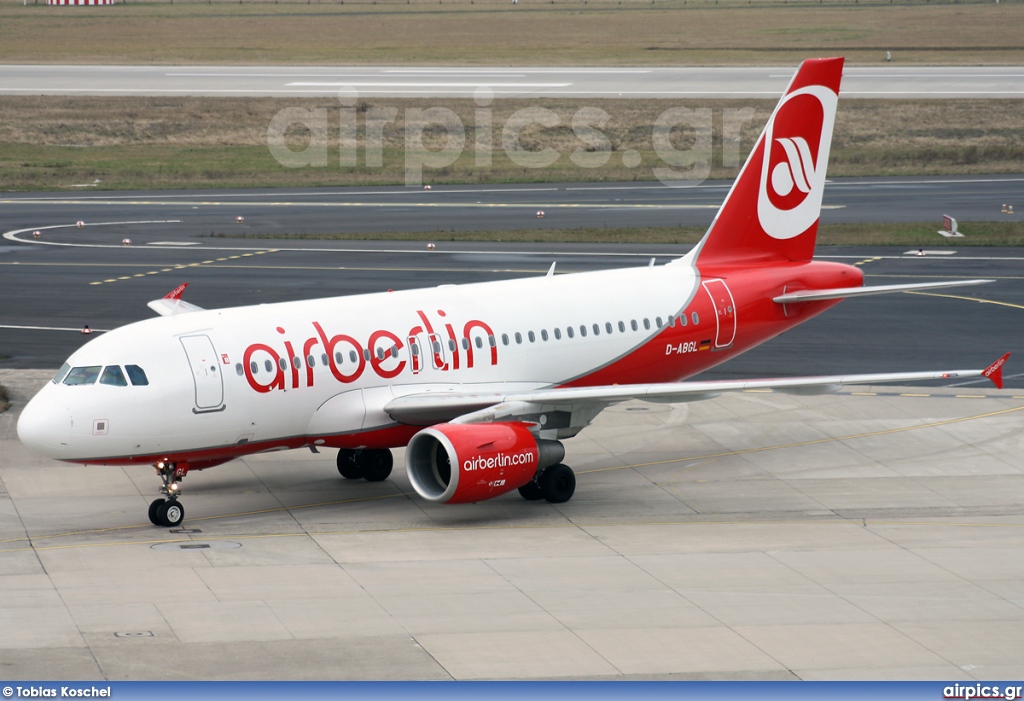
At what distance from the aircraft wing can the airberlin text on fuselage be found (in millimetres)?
864

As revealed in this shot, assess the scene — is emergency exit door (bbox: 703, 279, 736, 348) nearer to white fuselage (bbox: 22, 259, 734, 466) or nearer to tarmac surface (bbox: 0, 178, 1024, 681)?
white fuselage (bbox: 22, 259, 734, 466)

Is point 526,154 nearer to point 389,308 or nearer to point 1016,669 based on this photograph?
point 389,308

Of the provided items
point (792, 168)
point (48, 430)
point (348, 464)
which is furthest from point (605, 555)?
point (792, 168)

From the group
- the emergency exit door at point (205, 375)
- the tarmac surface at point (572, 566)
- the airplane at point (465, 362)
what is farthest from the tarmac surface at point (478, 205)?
the emergency exit door at point (205, 375)

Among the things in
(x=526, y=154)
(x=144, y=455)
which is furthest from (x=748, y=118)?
(x=144, y=455)

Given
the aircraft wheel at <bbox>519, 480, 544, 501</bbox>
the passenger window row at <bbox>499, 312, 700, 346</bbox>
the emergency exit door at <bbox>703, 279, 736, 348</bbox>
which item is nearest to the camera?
the aircraft wheel at <bbox>519, 480, 544, 501</bbox>

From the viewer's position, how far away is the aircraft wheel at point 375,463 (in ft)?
105

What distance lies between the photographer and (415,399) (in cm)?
2998

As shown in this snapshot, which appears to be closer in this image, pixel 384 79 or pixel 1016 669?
pixel 1016 669

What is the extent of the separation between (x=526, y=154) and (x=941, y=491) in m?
64.6

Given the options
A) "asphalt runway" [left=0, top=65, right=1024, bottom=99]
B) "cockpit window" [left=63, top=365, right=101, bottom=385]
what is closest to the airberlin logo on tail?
"cockpit window" [left=63, top=365, right=101, bottom=385]

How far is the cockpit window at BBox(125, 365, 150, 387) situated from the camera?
27.5m

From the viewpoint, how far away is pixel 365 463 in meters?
32.0

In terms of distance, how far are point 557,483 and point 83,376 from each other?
992cm
